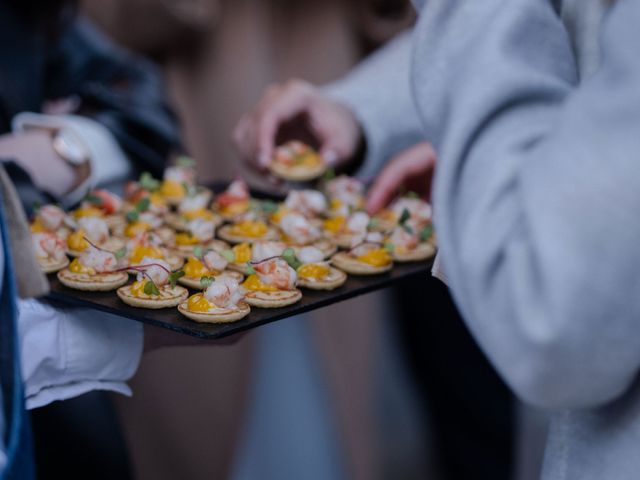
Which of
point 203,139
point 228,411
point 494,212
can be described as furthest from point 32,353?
point 203,139

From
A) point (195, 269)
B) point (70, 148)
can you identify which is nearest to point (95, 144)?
point (70, 148)

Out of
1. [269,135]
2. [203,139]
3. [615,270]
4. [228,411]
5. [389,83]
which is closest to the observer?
[615,270]

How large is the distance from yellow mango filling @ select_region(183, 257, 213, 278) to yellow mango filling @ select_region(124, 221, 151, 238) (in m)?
0.09

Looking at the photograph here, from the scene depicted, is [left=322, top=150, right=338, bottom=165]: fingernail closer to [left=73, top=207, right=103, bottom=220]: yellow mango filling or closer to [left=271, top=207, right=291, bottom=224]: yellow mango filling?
[left=271, top=207, right=291, bottom=224]: yellow mango filling

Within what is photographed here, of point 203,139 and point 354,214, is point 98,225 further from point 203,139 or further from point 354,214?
point 203,139

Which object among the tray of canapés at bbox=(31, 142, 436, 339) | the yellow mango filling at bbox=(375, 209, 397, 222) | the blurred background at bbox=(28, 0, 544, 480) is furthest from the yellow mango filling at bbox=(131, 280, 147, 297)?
the blurred background at bbox=(28, 0, 544, 480)

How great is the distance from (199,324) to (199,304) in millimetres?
24

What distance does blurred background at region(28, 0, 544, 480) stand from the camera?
152 cm

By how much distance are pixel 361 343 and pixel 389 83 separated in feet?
2.47

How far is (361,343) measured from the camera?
5.74ft

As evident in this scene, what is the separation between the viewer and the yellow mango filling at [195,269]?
0.74 meters

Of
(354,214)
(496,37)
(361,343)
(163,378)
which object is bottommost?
(361,343)

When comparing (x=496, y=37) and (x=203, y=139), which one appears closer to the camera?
(x=496, y=37)

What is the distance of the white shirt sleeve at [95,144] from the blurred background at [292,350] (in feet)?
1.29
